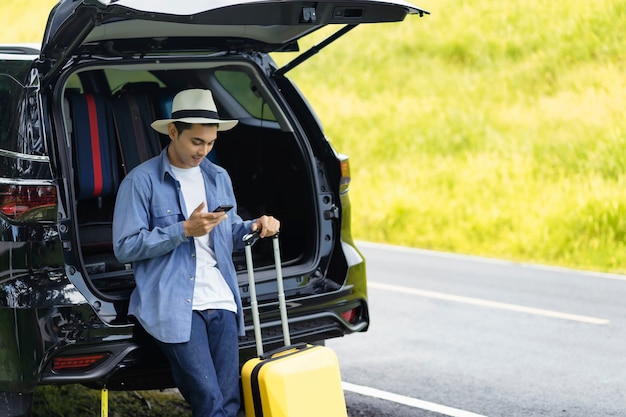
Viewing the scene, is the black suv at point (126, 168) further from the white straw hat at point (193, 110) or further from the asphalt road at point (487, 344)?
the asphalt road at point (487, 344)

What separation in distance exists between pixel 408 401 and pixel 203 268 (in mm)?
1842

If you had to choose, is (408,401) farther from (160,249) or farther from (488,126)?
(488,126)

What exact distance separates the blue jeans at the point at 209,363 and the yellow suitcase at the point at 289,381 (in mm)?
119

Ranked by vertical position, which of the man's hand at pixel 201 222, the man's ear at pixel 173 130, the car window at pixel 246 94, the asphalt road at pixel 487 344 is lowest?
the asphalt road at pixel 487 344

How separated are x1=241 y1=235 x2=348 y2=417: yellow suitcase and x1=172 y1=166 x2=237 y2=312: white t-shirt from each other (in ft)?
0.43

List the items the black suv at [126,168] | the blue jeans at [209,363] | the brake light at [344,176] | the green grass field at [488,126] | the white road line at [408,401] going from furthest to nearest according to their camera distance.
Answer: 1. the green grass field at [488,126]
2. the white road line at [408,401]
3. the brake light at [344,176]
4. the blue jeans at [209,363]
5. the black suv at [126,168]

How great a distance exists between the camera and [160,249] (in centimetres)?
471

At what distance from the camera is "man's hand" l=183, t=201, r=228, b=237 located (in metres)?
4.64

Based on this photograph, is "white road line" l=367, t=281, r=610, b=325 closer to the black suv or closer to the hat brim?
the black suv

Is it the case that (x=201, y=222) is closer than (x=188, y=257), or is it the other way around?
(x=201, y=222)

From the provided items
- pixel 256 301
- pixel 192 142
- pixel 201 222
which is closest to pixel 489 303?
pixel 256 301

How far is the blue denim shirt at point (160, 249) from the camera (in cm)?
471

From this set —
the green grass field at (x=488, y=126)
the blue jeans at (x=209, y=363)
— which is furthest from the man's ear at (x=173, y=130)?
the green grass field at (x=488, y=126)

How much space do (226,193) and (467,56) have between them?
52.4ft
